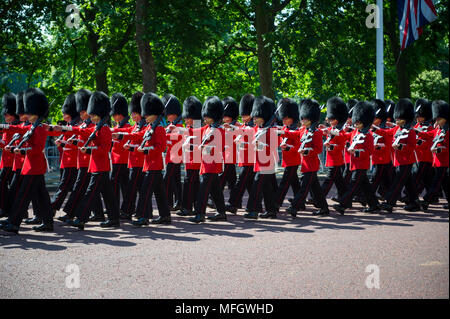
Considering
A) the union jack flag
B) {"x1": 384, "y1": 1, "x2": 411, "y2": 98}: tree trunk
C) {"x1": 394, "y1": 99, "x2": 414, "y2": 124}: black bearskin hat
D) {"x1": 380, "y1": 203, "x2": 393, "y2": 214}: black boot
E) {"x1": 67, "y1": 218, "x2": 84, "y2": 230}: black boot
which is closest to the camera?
{"x1": 67, "y1": 218, "x2": 84, "y2": 230}: black boot

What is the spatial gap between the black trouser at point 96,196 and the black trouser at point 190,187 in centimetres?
140

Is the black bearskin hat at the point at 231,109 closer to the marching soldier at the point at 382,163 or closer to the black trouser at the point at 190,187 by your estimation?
the black trouser at the point at 190,187

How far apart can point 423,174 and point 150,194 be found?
15.0ft

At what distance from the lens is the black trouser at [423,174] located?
944 cm

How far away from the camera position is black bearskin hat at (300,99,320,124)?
29.8ft

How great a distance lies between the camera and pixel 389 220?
25.9 feet

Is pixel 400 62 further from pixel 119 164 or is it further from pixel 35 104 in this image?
pixel 35 104

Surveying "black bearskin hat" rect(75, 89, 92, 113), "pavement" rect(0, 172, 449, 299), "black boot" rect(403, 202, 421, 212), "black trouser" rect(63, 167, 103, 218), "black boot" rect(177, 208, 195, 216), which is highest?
"black bearskin hat" rect(75, 89, 92, 113)

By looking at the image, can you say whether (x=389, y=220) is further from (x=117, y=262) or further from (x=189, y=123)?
(x=117, y=262)

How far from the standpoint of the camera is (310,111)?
9133 mm

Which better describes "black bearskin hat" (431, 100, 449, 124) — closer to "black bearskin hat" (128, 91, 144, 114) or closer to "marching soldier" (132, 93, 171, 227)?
"marching soldier" (132, 93, 171, 227)

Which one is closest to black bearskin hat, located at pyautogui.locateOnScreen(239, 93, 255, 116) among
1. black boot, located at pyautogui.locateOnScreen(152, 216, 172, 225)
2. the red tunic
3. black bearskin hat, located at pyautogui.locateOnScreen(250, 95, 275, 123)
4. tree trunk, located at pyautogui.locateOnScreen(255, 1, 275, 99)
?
black bearskin hat, located at pyautogui.locateOnScreen(250, 95, 275, 123)

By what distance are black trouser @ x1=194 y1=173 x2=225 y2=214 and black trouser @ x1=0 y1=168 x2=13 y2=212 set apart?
9.04ft

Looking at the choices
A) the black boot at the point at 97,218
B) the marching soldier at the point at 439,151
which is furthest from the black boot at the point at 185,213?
the marching soldier at the point at 439,151
